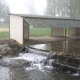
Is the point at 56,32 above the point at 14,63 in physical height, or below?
above

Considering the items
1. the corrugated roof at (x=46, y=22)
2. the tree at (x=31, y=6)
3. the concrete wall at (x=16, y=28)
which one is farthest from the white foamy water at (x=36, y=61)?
the tree at (x=31, y=6)

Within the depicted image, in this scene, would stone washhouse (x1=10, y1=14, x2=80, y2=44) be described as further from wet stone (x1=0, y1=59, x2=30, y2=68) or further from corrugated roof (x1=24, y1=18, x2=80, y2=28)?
wet stone (x1=0, y1=59, x2=30, y2=68)

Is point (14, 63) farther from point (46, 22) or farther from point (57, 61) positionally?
point (46, 22)

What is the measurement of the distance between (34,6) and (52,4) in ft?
112

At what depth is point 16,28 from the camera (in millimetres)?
18203

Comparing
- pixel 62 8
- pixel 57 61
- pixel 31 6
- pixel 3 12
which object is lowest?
pixel 57 61

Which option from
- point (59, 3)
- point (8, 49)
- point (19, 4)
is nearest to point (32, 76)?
point (8, 49)

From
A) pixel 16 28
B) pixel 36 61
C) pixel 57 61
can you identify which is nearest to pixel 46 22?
pixel 16 28

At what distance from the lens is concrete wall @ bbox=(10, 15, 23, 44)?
17.5 m

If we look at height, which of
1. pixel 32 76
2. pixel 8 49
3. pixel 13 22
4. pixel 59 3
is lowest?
pixel 32 76

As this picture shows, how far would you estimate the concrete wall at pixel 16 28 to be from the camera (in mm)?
17547

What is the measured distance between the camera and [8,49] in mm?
15445

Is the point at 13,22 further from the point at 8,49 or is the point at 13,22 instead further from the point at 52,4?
the point at 52,4

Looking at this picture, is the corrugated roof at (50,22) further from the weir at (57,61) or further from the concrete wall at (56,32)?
the weir at (57,61)
